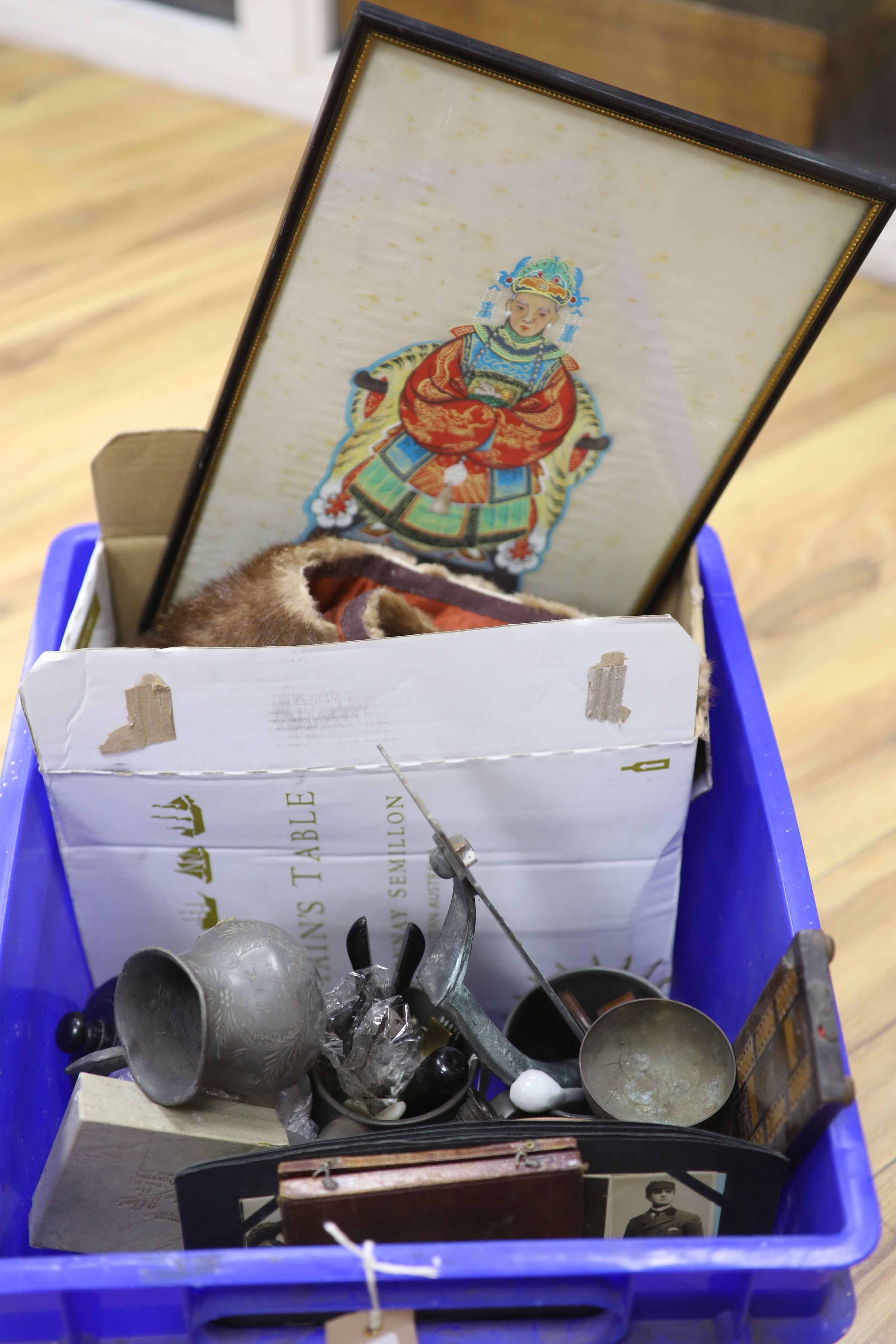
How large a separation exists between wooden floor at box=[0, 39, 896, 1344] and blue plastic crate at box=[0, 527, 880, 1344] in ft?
1.01

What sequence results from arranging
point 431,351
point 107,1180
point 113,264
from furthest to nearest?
point 113,264
point 431,351
point 107,1180

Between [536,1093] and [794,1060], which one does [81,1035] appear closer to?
[536,1093]

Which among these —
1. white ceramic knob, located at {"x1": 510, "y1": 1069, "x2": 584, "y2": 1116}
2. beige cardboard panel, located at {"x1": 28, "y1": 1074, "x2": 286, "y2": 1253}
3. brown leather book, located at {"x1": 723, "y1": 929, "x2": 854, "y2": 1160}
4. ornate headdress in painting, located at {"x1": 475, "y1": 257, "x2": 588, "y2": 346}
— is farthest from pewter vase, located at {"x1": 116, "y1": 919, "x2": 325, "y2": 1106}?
ornate headdress in painting, located at {"x1": 475, "y1": 257, "x2": 588, "y2": 346}

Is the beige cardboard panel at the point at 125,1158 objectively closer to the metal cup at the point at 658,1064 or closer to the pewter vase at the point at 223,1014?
the pewter vase at the point at 223,1014

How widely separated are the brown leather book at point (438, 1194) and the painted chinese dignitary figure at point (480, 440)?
17.4 inches

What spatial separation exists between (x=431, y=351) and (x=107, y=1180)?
1.78ft

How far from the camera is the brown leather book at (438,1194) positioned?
0.56 meters

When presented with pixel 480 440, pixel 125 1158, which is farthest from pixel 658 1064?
pixel 480 440

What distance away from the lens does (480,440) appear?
82 cm

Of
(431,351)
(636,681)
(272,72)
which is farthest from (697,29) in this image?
(636,681)

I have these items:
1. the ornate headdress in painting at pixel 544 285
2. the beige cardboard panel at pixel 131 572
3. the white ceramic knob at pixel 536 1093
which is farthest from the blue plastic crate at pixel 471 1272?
the ornate headdress in painting at pixel 544 285

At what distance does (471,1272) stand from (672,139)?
606 millimetres

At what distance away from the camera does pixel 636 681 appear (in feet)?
2.37

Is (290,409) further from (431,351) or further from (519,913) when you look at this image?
(519,913)
